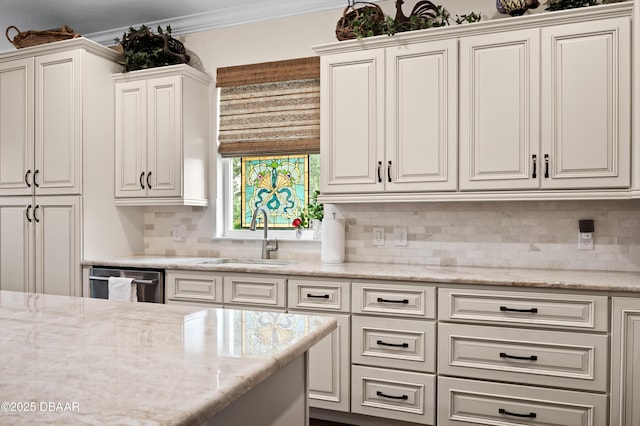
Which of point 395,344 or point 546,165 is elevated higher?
point 546,165

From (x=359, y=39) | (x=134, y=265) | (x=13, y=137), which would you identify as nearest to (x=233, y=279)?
(x=134, y=265)

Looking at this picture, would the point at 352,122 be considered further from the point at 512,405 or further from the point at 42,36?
the point at 42,36

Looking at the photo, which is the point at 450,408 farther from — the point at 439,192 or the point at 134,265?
the point at 134,265

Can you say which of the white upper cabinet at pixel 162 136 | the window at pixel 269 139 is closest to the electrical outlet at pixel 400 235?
the window at pixel 269 139

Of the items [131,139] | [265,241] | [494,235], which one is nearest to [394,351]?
[494,235]

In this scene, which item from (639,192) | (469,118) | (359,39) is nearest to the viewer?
(639,192)

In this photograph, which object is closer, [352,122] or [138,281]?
[352,122]

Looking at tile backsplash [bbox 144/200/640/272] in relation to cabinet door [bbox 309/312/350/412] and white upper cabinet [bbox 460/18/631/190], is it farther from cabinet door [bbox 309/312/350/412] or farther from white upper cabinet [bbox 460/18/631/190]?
cabinet door [bbox 309/312/350/412]

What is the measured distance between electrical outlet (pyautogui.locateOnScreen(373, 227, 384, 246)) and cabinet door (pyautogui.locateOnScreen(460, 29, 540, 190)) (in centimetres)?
72

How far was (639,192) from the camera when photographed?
2361 mm

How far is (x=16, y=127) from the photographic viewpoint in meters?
3.67

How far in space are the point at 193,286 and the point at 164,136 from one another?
1208 millimetres

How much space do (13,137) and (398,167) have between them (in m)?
2.99

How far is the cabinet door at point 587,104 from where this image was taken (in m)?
2.49
